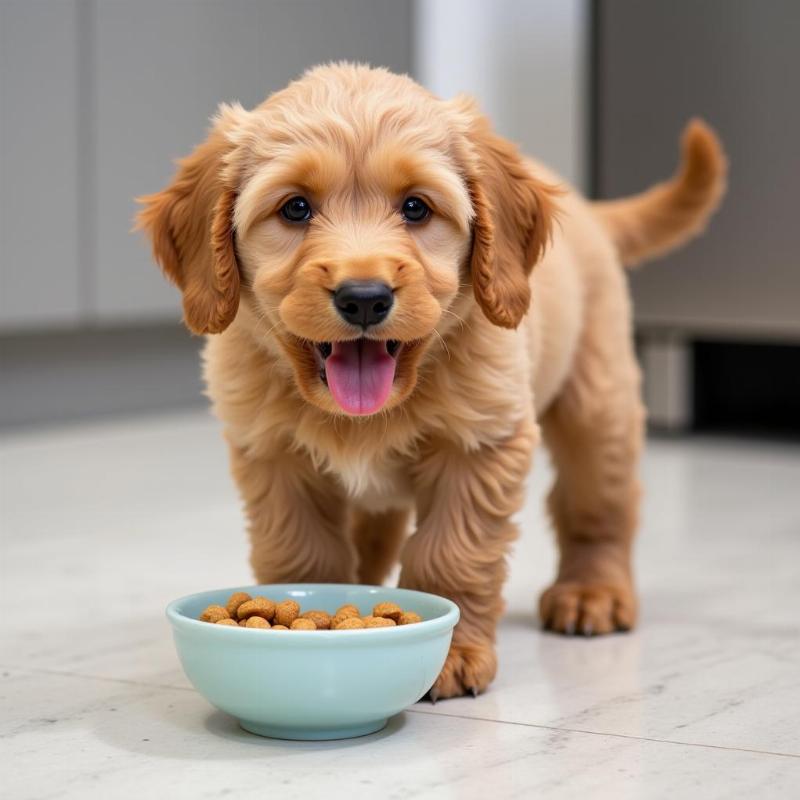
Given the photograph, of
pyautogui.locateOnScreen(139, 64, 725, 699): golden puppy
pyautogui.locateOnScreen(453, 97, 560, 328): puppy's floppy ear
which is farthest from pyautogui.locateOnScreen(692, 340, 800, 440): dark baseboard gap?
pyautogui.locateOnScreen(453, 97, 560, 328): puppy's floppy ear

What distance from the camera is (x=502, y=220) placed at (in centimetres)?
202

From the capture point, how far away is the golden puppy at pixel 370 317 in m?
1.84

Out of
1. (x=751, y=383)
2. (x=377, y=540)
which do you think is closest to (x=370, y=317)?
(x=377, y=540)

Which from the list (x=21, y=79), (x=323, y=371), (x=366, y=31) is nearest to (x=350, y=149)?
(x=323, y=371)

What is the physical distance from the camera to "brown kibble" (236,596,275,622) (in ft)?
6.08

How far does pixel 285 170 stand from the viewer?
1.85 m

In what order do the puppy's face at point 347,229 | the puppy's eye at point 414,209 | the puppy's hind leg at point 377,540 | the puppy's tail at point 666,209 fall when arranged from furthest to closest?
the puppy's tail at point 666,209, the puppy's hind leg at point 377,540, the puppy's eye at point 414,209, the puppy's face at point 347,229

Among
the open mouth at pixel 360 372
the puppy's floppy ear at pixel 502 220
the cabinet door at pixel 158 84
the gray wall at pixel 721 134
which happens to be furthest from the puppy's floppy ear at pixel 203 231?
the gray wall at pixel 721 134

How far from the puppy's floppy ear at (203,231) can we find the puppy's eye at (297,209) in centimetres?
10

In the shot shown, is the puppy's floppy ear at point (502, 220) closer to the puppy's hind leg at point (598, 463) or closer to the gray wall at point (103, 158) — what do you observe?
the puppy's hind leg at point (598, 463)

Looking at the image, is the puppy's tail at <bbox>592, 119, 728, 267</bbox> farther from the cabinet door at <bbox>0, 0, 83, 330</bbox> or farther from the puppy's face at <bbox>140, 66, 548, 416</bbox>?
the cabinet door at <bbox>0, 0, 83, 330</bbox>

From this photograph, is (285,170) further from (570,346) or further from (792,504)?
(792,504)

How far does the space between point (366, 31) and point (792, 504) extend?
118 inches

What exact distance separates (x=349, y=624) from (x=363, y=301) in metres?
0.41
